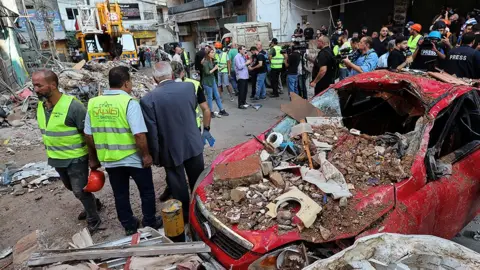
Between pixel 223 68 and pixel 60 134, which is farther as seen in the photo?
pixel 223 68

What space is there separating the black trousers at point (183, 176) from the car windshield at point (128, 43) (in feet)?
55.0

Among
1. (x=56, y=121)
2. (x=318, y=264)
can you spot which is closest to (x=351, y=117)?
(x=318, y=264)

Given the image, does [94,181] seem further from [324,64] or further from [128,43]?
[128,43]

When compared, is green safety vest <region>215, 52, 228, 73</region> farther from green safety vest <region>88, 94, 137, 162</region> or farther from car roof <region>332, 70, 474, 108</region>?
green safety vest <region>88, 94, 137, 162</region>

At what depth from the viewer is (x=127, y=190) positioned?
3469 millimetres

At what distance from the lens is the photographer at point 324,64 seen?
21.3ft

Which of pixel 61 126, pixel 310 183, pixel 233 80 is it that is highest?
pixel 61 126

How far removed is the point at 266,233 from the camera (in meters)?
2.32

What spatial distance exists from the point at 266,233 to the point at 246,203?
1.30 ft

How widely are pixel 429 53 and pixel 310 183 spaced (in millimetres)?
5113

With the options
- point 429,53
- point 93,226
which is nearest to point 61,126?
point 93,226

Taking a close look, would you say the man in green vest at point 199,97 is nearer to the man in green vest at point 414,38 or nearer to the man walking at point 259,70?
the man walking at point 259,70

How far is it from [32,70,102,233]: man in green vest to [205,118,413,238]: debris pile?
1.64 meters

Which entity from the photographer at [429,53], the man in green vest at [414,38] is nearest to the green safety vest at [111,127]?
the photographer at [429,53]
